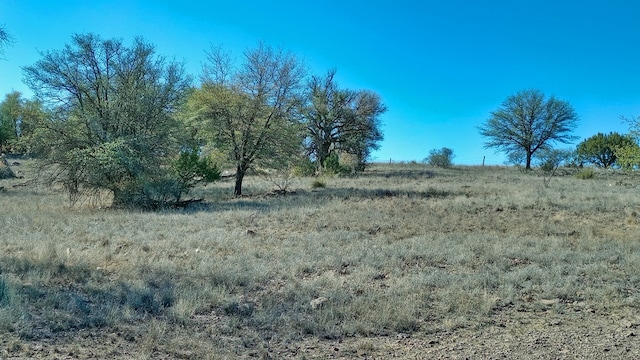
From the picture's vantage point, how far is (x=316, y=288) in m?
6.79

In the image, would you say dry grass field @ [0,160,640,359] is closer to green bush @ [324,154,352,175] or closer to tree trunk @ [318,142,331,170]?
green bush @ [324,154,352,175]

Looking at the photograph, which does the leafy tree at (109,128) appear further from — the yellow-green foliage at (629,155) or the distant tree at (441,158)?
the distant tree at (441,158)

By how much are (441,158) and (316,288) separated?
45.1 meters

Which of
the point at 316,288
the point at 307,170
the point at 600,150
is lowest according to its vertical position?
the point at 316,288

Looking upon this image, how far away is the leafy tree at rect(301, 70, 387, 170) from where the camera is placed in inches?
1486

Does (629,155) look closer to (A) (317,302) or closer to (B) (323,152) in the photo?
(A) (317,302)

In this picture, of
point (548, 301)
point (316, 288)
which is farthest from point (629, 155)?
point (316, 288)

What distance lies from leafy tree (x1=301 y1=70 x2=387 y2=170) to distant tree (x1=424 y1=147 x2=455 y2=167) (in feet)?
36.4

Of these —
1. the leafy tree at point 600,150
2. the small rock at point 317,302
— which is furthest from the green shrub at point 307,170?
the leafy tree at point 600,150

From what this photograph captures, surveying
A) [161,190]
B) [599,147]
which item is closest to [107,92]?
[161,190]

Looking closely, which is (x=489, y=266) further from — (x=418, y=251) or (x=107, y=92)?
(x=107, y=92)

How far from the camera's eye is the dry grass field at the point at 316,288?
4730 mm

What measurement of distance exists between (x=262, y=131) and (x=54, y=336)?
18.1 meters

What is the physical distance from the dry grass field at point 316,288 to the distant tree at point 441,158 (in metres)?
35.9
